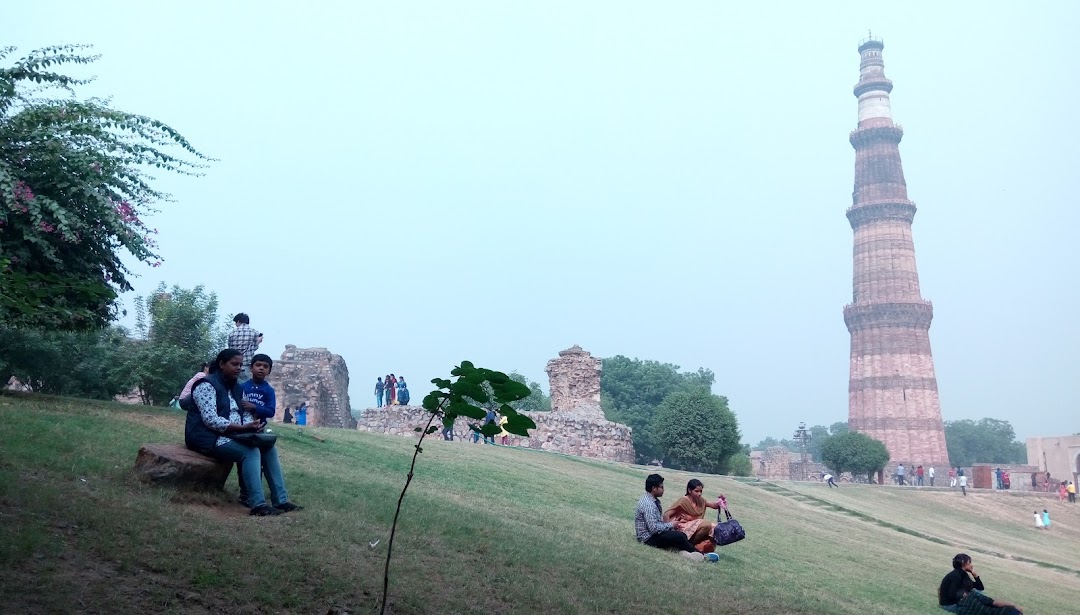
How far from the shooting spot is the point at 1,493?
656 cm

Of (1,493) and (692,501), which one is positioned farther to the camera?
(692,501)

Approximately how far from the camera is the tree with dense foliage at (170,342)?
17.8 metres

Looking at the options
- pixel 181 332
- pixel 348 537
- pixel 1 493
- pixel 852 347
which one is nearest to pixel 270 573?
pixel 348 537

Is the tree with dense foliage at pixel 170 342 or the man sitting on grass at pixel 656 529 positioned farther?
the tree with dense foliage at pixel 170 342

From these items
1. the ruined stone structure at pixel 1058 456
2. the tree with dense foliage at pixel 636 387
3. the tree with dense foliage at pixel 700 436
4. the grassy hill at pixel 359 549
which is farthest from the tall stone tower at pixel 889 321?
the grassy hill at pixel 359 549

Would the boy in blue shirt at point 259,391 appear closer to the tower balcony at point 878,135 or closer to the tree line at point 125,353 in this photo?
the tree line at point 125,353

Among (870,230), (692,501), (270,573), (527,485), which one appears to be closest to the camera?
(270,573)

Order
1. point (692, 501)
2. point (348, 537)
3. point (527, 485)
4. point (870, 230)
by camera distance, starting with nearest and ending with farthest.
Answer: point (348, 537)
point (692, 501)
point (527, 485)
point (870, 230)

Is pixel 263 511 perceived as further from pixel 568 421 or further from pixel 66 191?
pixel 568 421

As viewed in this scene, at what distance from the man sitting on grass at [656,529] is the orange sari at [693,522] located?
5.2 inches

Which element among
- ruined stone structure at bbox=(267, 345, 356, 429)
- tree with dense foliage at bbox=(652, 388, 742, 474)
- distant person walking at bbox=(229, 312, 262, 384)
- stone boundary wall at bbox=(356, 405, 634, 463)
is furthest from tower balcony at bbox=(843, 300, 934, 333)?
distant person walking at bbox=(229, 312, 262, 384)

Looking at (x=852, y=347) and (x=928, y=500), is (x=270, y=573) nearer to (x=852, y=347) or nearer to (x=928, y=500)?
(x=928, y=500)

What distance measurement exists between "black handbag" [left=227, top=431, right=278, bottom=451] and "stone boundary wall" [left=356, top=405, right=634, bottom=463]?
22739 millimetres

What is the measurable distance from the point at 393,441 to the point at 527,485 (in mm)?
4446
